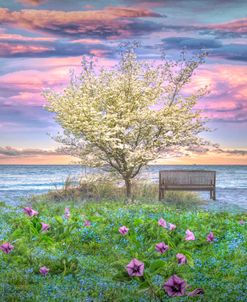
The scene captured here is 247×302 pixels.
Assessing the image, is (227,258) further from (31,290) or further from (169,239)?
(31,290)

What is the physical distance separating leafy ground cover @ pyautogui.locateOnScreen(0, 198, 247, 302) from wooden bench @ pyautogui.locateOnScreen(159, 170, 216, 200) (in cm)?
1093

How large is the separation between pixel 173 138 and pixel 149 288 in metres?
15.7

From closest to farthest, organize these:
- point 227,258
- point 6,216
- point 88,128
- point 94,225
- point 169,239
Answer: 1. point 227,258
2. point 169,239
3. point 94,225
4. point 6,216
5. point 88,128

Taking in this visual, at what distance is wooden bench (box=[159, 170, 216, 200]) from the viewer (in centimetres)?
2293

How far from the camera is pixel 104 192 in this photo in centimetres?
2248

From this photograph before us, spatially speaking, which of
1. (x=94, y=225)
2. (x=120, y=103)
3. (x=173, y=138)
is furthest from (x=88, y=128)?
(x=94, y=225)

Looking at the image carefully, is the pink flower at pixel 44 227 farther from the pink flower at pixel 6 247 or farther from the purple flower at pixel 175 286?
the purple flower at pixel 175 286

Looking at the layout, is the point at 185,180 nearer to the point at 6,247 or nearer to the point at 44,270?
the point at 6,247

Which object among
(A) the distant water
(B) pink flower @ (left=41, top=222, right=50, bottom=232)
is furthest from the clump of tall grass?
(B) pink flower @ (left=41, top=222, right=50, bottom=232)

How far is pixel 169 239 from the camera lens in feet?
30.4

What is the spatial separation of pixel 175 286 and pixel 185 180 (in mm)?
18198

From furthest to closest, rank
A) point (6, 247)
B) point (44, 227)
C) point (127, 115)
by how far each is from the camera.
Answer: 1. point (127, 115)
2. point (44, 227)
3. point (6, 247)

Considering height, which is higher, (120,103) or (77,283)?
(120,103)

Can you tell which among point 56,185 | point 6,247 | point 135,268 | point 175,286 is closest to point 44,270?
point 6,247
